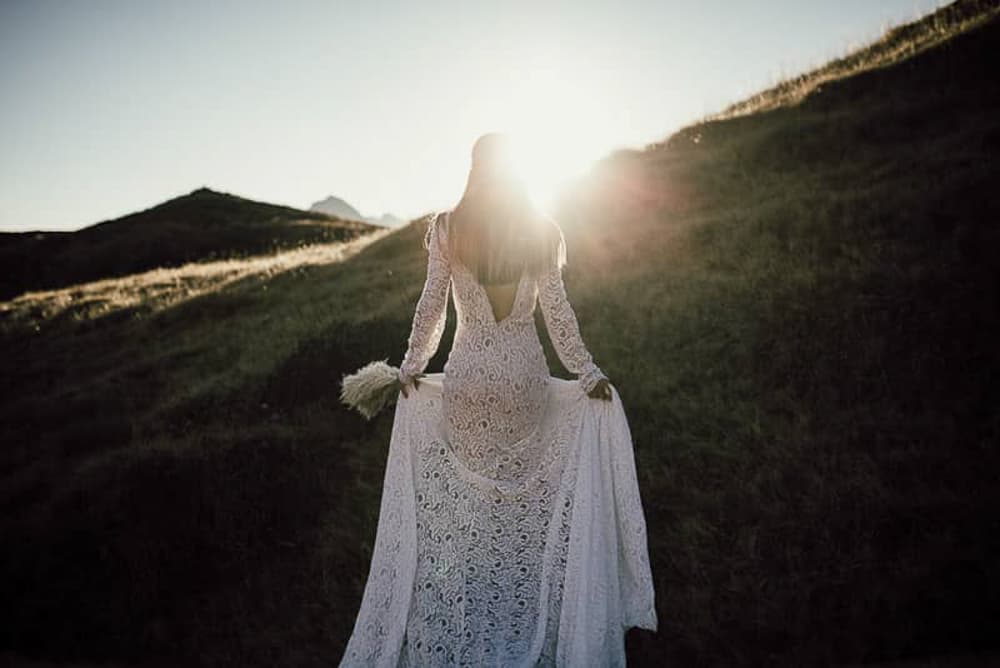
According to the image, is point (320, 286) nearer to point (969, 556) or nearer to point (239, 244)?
point (969, 556)

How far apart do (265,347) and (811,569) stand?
31.0ft

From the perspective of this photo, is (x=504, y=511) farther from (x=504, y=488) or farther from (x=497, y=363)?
(x=497, y=363)

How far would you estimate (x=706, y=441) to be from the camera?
6.75 metres

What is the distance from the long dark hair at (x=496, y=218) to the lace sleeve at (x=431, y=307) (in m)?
0.27

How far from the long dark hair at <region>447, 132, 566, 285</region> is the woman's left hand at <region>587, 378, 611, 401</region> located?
3.06ft

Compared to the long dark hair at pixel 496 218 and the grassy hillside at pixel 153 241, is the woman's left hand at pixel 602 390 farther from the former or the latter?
the grassy hillside at pixel 153 241

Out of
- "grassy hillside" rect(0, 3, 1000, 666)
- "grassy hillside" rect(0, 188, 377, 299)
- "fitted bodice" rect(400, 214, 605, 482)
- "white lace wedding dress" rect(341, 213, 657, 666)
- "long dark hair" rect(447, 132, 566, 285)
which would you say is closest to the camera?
"long dark hair" rect(447, 132, 566, 285)

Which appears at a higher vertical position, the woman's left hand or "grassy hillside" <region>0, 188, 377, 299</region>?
"grassy hillside" <region>0, 188, 377, 299</region>

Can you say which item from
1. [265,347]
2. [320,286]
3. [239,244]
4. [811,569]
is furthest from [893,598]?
[239,244]

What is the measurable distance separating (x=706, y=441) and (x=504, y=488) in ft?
9.56

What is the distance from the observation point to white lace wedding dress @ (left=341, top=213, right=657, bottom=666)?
4469mm

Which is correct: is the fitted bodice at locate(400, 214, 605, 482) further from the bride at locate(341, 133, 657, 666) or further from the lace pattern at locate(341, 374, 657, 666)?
the lace pattern at locate(341, 374, 657, 666)

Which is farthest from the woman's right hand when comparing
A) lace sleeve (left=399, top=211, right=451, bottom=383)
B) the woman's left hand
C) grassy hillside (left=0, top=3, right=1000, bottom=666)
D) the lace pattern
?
grassy hillside (left=0, top=3, right=1000, bottom=666)

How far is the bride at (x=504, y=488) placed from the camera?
439 cm
